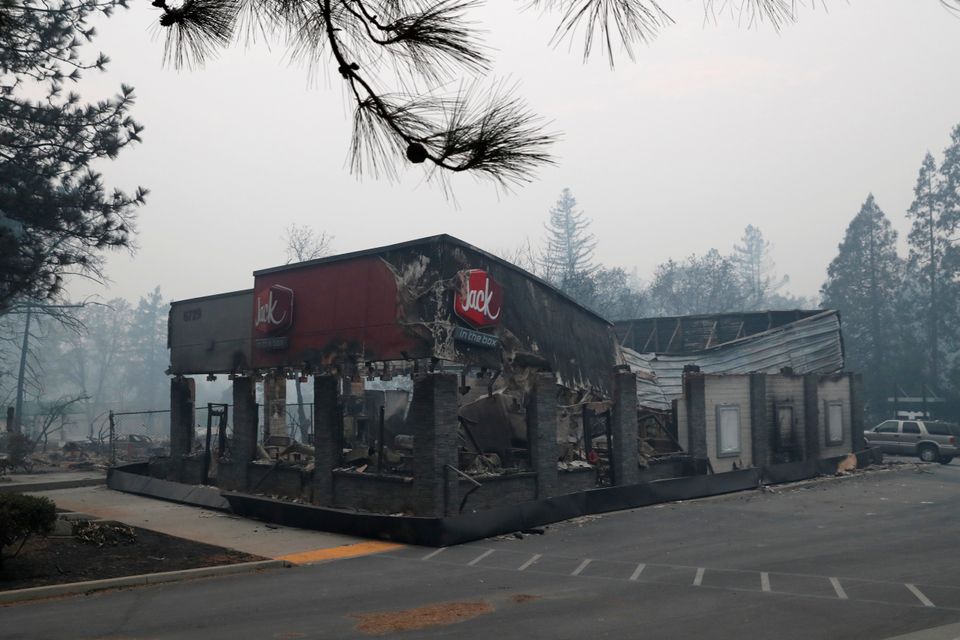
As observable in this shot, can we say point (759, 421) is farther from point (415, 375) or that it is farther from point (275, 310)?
point (275, 310)

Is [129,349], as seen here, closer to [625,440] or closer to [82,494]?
[82,494]

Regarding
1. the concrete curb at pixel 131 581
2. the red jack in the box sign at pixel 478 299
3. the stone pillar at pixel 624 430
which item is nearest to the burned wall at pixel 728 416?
the stone pillar at pixel 624 430

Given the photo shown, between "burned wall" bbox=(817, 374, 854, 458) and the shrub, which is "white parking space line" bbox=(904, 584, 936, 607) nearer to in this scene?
the shrub

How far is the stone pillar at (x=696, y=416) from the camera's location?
1114 inches

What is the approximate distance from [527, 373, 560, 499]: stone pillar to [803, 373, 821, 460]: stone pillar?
16321mm

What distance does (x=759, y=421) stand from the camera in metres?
31.1

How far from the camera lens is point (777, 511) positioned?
22.1 metres

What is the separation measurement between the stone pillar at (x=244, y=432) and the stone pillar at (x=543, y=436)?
8.65 meters

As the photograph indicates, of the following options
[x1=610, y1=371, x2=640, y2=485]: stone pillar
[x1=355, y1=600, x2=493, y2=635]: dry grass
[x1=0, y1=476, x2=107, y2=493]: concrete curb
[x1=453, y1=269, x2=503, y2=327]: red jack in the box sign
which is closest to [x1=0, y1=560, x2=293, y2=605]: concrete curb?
[x1=355, y1=600, x2=493, y2=635]: dry grass

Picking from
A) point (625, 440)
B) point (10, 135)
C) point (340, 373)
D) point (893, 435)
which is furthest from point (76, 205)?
point (893, 435)

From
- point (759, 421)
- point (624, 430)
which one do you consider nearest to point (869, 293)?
point (759, 421)

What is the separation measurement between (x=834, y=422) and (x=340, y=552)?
26.3m

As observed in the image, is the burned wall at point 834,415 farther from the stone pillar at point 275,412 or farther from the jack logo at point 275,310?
the jack logo at point 275,310

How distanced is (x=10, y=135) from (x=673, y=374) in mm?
25038
